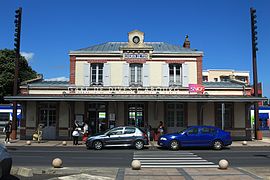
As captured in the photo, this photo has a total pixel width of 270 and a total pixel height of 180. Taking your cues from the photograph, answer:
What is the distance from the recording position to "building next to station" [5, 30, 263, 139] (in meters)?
26.1

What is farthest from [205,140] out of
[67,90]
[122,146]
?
[67,90]

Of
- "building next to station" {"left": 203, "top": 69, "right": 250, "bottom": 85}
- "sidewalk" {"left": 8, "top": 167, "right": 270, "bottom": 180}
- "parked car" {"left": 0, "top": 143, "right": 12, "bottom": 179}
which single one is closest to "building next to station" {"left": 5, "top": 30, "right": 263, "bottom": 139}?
"sidewalk" {"left": 8, "top": 167, "right": 270, "bottom": 180}

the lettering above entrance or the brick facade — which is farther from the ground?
the brick facade

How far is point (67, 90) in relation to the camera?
26.4 meters

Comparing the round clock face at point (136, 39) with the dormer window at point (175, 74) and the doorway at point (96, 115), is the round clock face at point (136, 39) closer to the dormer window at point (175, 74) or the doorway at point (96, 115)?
the dormer window at point (175, 74)

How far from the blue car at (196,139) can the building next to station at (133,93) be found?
17.2 ft

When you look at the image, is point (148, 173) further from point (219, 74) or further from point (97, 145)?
point (219, 74)

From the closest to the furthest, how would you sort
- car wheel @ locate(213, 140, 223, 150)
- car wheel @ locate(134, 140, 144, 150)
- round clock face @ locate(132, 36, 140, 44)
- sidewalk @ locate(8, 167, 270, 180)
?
sidewalk @ locate(8, 167, 270, 180)
car wheel @ locate(134, 140, 144, 150)
car wheel @ locate(213, 140, 223, 150)
round clock face @ locate(132, 36, 140, 44)

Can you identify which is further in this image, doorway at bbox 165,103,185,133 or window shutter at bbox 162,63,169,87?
window shutter at bbox 162,63,169,87

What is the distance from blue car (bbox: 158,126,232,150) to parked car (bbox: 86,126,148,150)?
129cm

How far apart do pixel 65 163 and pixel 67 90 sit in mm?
13795

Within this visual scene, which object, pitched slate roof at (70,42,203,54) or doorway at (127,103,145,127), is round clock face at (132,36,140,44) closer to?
pitched slate roof at (70,42,203,54)

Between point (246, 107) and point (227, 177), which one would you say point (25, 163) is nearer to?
point (227, 177)

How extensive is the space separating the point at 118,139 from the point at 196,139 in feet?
15.5
